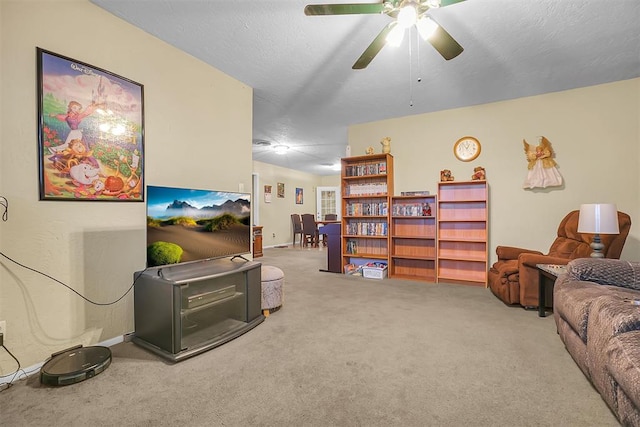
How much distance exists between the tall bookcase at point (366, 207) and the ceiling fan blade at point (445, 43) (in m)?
2.38

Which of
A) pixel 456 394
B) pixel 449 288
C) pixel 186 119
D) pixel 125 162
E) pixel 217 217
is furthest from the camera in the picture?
pixel 449 288

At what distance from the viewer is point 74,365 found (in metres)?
1.69

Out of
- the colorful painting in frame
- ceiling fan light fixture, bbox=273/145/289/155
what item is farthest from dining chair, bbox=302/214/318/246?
the colorful painting in frame

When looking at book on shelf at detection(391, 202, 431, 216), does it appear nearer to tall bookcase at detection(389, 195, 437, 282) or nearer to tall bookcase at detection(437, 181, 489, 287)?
tall bookcase at detection(389, 195, 437, 282)

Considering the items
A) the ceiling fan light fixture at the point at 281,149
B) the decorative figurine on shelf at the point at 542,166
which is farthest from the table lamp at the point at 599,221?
the ceiling fan light fixture at the point at 281,149

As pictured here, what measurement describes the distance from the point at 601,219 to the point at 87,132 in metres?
4.12

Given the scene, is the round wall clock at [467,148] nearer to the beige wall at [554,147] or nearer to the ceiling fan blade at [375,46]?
the beige wall at [554,147]

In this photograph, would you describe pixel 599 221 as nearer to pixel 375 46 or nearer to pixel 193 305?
Result: pixel 375 46

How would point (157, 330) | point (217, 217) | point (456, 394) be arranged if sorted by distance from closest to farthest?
point (456, 394)
point (157, 330)
point (217, 217)

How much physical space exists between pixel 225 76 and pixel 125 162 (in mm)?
1456

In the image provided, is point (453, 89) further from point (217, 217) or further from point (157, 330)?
point (157, 330)

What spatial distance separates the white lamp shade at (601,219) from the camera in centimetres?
237

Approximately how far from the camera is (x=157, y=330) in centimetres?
193

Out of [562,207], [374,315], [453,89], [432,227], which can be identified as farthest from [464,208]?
[374,315]
